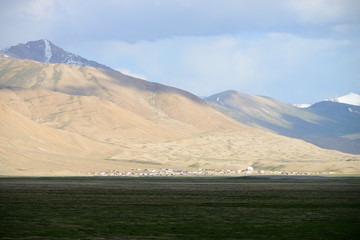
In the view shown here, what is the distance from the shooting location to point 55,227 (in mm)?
34875

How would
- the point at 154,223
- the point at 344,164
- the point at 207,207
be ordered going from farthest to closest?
the point at 344,164
the point at 207,207
the point at 154,223

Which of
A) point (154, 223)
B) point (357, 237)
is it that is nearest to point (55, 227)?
point (154, 223)

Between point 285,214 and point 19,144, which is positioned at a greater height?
point 19,144

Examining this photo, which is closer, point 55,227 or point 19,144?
point 55,227

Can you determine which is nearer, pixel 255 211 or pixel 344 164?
pixel 255 211

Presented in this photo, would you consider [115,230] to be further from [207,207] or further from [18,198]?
[18,198]

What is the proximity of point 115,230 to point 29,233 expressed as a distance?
16.6ft

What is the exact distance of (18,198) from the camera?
2265 inches

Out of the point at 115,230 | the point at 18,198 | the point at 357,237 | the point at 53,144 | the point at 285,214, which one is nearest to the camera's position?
the point at 357,237

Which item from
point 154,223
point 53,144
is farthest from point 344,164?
point 154,223

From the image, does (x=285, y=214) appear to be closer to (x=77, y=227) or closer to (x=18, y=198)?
(x=77, y=227)

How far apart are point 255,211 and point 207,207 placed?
5.10m

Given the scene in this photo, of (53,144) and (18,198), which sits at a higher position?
(53,144)

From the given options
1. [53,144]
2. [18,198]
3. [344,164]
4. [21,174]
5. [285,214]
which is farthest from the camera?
[53,144]
